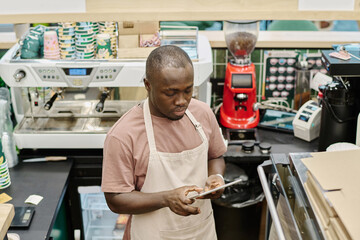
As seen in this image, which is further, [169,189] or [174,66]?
[169,189]

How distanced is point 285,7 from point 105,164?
1.17m

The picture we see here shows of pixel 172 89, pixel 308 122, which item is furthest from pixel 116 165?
pixel 308 122

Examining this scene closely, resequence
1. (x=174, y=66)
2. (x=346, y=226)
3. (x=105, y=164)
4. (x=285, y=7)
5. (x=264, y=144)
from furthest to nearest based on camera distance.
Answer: (x=264, y=144)
(x=285, y=7)
(x=105, y=164)
(x=174, y=66)
(x=346, y=226)

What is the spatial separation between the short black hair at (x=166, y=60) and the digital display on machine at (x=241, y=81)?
1.20 m

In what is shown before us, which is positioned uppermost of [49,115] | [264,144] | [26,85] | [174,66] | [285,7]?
[285,7]

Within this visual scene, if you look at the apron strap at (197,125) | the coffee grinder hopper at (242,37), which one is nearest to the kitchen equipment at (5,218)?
the apron strap at (197,125)

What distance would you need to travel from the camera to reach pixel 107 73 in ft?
8.54

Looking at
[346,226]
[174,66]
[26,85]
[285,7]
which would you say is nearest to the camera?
[346,226]

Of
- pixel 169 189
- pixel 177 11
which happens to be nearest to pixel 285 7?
pixel 177 11

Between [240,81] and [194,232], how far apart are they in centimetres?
119

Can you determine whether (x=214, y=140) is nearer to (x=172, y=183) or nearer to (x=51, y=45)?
(x=172, y=183)

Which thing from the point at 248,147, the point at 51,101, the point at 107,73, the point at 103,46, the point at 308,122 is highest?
the point at 103,46

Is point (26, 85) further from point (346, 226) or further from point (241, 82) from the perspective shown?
point (346, 226)

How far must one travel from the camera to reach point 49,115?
2.97 metres
